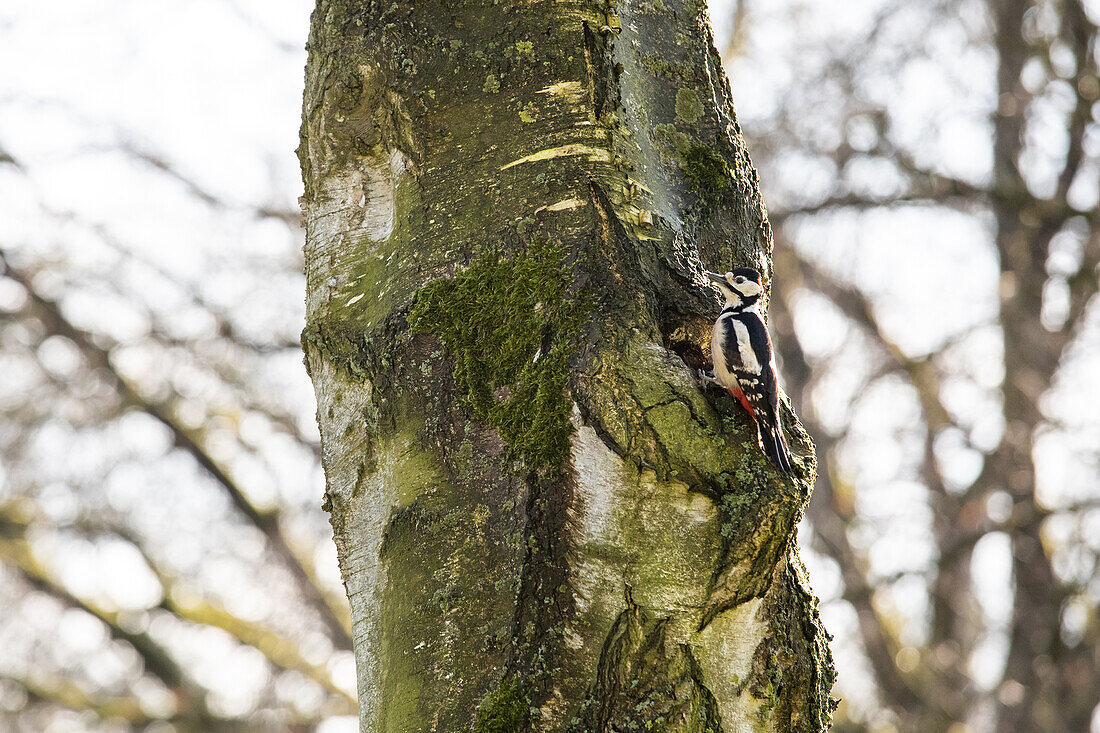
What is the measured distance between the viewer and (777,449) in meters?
1.85

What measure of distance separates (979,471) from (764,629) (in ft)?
26.2

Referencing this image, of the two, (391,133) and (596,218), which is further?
(391,133)

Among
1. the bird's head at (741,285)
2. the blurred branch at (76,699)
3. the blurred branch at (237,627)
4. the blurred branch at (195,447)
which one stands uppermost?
the blurred branch at (195,447)

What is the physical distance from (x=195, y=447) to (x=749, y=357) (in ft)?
27.4

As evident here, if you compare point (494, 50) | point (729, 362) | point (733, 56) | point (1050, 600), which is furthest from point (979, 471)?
point (494, 50)

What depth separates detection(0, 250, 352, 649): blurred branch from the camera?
8.73 metres

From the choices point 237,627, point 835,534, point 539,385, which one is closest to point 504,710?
point 539,385

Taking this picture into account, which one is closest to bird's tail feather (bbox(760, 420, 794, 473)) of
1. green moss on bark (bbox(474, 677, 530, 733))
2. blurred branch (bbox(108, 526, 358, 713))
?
green moss on bark (bbox(474, 677, 530, 733))

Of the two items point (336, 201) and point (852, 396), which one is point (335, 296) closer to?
point (336, 201)

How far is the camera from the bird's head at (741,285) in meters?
2.30

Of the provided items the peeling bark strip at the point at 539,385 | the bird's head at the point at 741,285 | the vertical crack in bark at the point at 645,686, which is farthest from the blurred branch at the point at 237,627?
the vertical crack in bark at the point at 645,686

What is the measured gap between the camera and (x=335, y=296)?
7.04 ft

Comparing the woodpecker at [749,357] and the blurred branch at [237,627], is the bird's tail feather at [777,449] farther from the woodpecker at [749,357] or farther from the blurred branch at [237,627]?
the blurred branch at [237,627]

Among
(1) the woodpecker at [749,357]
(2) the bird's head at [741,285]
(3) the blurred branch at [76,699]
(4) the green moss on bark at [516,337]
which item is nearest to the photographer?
(4) the green moss on bark at [516,337]
